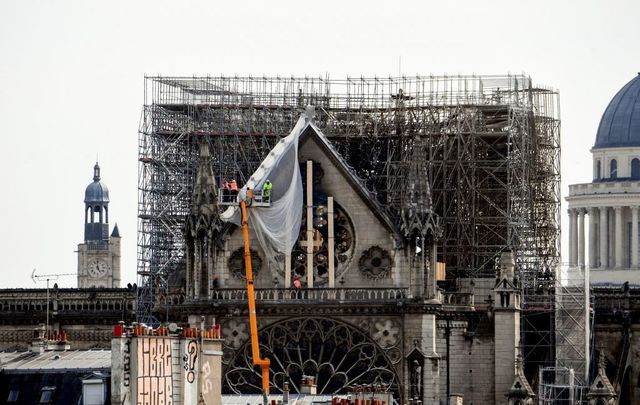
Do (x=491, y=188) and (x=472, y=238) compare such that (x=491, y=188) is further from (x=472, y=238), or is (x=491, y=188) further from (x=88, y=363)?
(x=88, y=363)

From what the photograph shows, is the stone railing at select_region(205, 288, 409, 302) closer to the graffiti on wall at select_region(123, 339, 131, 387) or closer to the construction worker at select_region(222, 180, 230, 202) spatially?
the construction worker at select_region(222, 180, 230, 202)

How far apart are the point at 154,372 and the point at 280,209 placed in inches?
1370

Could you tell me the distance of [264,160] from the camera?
472 feet

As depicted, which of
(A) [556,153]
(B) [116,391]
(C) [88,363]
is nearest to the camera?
(B) [116,391]

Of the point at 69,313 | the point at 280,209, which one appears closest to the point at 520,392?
the point at 280,209

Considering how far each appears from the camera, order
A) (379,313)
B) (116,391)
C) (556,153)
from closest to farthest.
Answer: (116,391)
(379,313)
(556,153)

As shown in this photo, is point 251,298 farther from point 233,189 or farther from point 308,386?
point 308,386

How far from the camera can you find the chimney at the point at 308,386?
126 metres

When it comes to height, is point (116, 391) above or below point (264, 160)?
below

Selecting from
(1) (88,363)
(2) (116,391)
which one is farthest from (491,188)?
(2) (116,391)

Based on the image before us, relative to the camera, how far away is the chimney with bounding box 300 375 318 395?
126 m

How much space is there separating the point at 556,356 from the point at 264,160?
1531cm

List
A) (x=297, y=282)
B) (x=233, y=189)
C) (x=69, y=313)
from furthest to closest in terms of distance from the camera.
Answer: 1. (x=69, y=313)
2. (x=233, y=189)
3. (x=297, y=282)

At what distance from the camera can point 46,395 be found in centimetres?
11162
